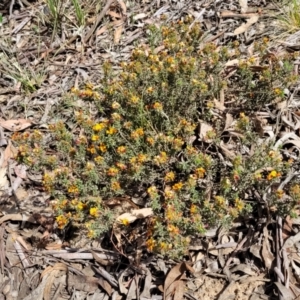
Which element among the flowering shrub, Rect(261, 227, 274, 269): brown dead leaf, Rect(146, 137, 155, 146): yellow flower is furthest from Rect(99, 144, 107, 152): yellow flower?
Rect(261, 227, 274, 269): brown dead leaf

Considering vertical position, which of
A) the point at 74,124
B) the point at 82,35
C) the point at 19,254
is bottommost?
the point at 19,254

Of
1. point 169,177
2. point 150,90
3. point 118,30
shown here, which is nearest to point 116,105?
point 150,90

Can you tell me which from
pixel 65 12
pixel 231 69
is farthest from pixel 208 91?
pixel 65 12

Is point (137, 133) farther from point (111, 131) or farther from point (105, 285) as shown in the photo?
point (105, 285)

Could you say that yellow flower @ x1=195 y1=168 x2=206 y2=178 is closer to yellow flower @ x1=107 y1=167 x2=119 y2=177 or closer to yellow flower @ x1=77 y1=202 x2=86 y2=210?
yellow flower @ x1=107 y1=167 x2=119 y2=177

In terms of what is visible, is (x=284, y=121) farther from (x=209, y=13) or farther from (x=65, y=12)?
(x=65, y=12)

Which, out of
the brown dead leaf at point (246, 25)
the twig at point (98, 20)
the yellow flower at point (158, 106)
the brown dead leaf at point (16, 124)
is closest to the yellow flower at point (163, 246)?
the yellow flower at point (158, 106)
